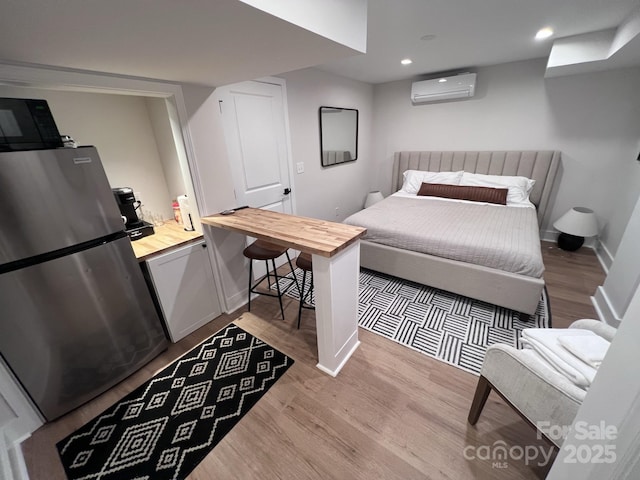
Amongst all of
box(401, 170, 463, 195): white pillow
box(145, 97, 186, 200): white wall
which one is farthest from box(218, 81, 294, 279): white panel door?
box(401, 170, 463, 195): white pillow

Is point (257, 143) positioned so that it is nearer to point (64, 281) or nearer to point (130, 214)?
point (130, 214)

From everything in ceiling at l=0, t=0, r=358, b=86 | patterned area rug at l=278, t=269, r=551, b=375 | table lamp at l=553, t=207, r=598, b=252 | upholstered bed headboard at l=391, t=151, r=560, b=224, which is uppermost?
ceiling at l=0, t=0, r=358, b=86

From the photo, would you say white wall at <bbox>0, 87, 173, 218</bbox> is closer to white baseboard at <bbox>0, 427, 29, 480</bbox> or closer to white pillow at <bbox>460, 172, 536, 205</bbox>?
white baseboard at <bbox>0, 427, 29, 480</bbox>

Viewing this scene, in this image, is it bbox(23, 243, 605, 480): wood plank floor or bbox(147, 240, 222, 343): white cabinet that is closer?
bbox(23, 243, 605, 480): wood plank floor

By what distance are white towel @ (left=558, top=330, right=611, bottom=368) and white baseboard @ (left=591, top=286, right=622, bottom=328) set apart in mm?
1308

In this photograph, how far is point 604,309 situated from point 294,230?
2.70m

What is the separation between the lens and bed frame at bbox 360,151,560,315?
6.76 feet

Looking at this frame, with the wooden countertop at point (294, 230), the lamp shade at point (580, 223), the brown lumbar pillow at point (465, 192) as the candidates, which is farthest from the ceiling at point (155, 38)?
the lamp shade at point (580, 223)

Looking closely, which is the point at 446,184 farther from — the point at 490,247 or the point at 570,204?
the point at 490,247

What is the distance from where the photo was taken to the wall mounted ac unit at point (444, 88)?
3.39 m

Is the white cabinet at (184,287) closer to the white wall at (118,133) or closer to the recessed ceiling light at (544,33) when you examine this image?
the white wall at (118,133)

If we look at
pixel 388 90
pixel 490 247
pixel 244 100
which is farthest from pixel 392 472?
pixel 388 90

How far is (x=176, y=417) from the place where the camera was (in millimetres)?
1478

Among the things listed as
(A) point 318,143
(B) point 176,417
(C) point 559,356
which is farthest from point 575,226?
(B) point 176,417
